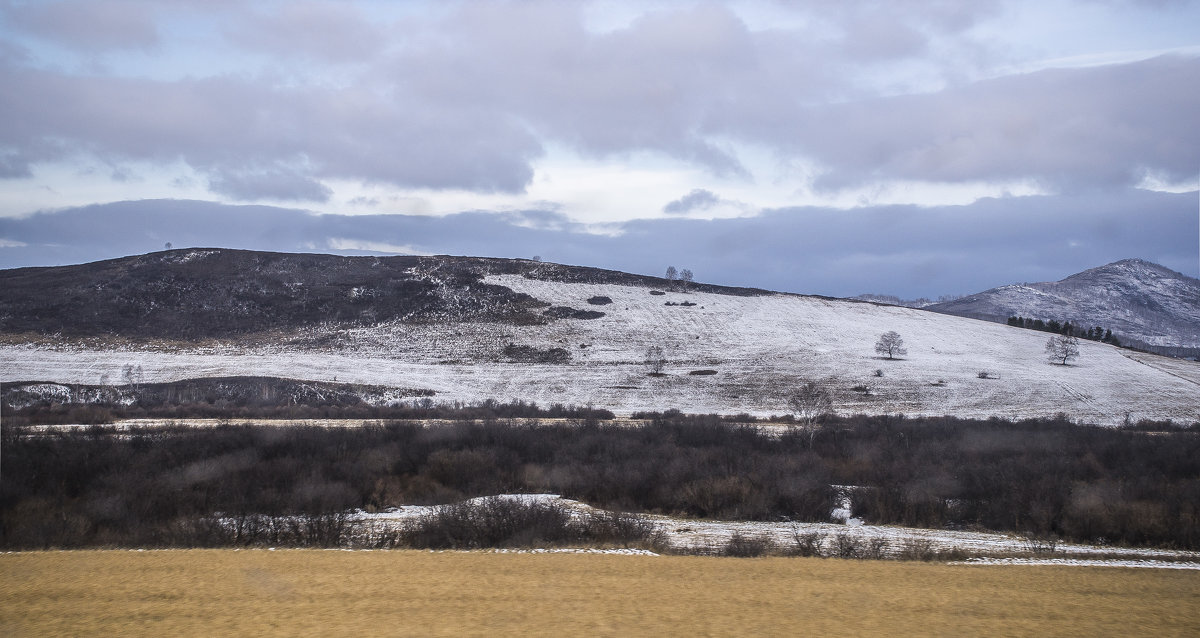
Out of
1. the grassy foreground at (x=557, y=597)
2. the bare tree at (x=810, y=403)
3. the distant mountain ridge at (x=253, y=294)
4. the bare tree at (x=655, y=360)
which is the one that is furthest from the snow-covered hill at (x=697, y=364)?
the grassy foreground at (x=557, y=597)

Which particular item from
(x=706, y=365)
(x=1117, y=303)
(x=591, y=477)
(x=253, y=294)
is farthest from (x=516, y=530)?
(x=1117, y=303)

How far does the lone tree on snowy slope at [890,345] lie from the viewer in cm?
5653

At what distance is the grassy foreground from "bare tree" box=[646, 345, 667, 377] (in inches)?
1677

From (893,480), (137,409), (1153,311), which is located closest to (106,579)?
(893,480)

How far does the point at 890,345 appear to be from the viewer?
56406 mm

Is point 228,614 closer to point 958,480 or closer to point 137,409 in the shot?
point 958,480

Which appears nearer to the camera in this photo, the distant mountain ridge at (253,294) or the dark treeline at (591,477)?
the dark treeline at (591,477)

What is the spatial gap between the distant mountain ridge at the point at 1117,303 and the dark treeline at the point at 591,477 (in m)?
132

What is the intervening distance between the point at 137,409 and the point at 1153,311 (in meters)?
198

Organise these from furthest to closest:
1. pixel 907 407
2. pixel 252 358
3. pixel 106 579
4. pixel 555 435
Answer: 1. pixel 252 358
2. pixel 907 407
3. pixel 555 435
4. pixel 106 579

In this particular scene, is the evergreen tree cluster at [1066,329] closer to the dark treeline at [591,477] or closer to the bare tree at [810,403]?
the bare tree at [810,403]

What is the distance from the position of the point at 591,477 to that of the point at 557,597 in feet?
36.0

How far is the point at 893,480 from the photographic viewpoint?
790 inches

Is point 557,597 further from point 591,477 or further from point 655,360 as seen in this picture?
point 655,360
